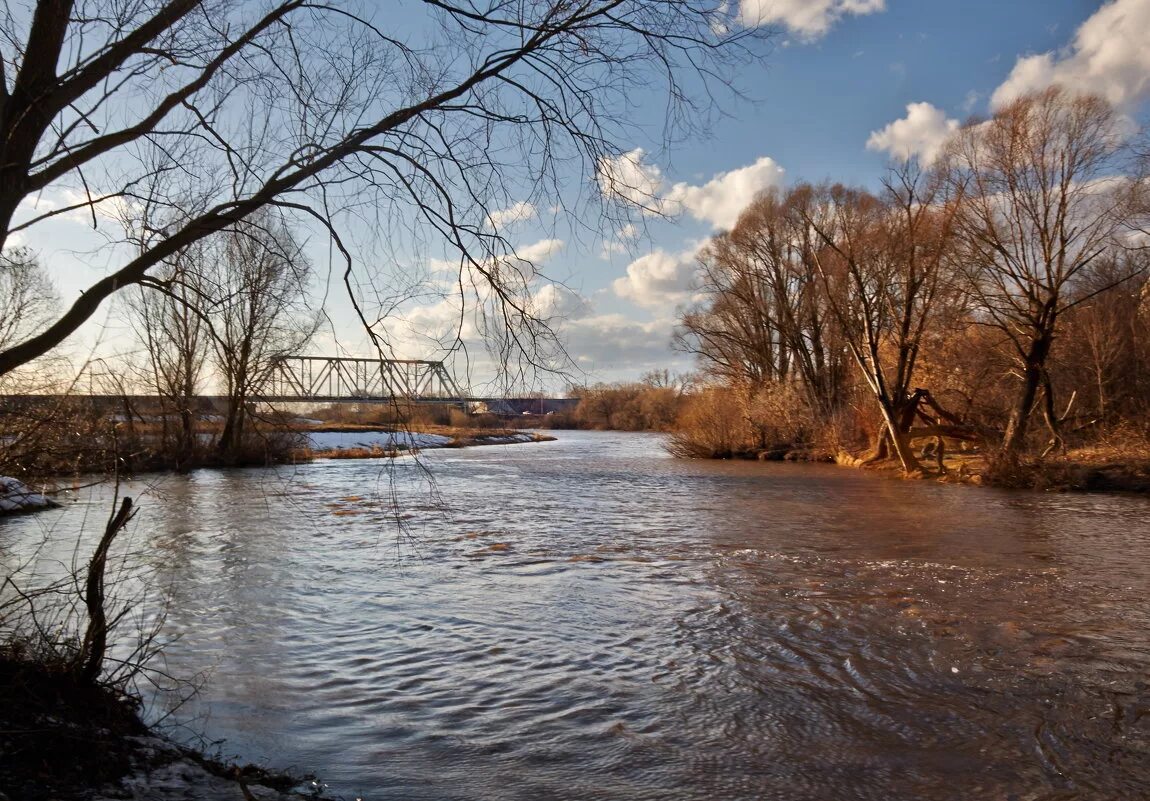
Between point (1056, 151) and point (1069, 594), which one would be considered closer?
point (1069, 594)

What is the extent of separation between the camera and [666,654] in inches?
249

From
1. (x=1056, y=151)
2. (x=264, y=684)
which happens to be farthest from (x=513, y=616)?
(x=1056, y=151)

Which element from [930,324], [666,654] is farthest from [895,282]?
[666,654]

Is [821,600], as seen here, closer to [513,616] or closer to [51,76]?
[513,616]

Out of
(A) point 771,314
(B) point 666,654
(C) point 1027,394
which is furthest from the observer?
(A) point 771,314

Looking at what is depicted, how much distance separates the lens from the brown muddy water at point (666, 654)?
4.30 m

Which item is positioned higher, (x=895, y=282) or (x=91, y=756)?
(x=895, y=282)

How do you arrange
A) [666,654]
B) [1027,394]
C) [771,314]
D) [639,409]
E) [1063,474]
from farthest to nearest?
[639,409] → [771,314] → [1027,394] → [1063,474] → [666,654]

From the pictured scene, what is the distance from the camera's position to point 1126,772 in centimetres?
423

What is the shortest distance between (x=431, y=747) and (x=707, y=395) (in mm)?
29685

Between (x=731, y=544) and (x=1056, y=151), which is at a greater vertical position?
(x=1056, y=151)

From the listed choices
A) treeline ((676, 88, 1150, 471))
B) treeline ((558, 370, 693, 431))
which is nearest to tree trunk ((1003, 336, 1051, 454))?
treeline ((676, 88, 1150, 471))

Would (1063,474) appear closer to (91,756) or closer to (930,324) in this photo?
(930,324)

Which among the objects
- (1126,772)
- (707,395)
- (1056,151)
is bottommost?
(1126,772)
